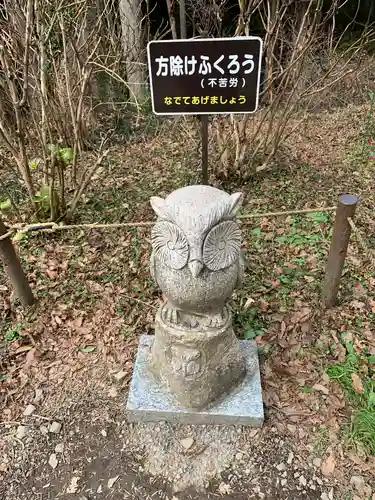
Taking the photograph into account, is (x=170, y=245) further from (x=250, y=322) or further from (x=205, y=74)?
(x=250, y=322)

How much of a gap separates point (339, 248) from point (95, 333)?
1.74 metres

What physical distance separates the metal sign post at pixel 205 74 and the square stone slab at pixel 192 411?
1601 millimetres

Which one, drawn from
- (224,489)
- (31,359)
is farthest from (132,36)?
(224,489)

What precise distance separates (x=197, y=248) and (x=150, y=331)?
53.7 inches

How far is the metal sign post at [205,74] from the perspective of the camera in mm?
2320

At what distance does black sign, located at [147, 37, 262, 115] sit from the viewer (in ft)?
7.61

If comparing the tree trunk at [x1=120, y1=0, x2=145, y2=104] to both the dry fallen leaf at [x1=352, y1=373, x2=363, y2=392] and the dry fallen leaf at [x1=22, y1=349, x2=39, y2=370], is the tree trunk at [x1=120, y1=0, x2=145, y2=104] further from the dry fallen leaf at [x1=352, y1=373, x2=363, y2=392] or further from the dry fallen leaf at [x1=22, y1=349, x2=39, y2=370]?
the dry fallen leaf at [x1=352, y1=373, x2=363, y2=392]

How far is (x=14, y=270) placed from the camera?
9.23 ft

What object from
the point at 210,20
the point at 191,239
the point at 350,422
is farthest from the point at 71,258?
the point at 210,20

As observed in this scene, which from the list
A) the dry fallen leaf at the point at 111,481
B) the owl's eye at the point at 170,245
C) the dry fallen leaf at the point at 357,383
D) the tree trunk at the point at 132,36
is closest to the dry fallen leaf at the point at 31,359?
the dry fallen leaf at the point at 111,481

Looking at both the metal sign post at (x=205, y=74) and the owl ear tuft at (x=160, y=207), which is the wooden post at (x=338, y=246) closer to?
the metal sign post at (x=205, y=74)

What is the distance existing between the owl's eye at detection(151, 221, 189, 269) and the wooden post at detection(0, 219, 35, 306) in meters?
1.23

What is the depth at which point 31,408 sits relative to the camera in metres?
2.54

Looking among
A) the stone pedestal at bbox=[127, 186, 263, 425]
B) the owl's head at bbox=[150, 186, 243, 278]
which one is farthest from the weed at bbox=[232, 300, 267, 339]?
the owl's head at bbox=[150, 186, 243, 278]
